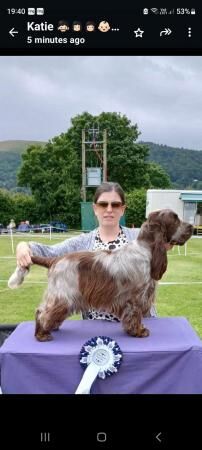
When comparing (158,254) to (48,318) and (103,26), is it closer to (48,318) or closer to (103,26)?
(48,318)

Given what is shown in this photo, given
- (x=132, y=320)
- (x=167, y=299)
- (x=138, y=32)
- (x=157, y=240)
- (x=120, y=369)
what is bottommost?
(x=167, y=299)

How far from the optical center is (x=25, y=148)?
127 centimetres

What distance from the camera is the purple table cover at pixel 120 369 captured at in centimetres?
126

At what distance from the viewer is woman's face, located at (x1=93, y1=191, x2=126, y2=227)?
158 centimetres

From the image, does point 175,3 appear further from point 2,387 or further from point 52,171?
point 2,387

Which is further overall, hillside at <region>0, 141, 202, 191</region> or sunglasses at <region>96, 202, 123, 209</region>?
sunglasses at <region>96, 202, 123, 209</region>

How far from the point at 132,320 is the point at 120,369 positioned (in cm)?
13

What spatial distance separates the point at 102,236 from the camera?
5.89 feet

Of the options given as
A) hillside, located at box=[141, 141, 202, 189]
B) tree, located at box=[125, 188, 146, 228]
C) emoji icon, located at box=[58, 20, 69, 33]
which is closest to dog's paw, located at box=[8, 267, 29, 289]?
tree, located at box=[125, 188, 146, 228]

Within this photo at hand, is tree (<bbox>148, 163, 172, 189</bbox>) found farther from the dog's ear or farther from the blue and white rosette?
the blue and white rosette

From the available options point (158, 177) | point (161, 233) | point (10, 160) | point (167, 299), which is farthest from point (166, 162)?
point (167, 299)

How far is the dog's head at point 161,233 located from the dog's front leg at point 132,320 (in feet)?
0.33

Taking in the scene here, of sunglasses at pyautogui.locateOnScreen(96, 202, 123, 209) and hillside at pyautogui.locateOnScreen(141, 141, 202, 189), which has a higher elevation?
hillside at pyautogui.locateOnScreen(141, 141, 202, 189)

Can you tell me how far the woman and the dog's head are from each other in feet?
0.82
